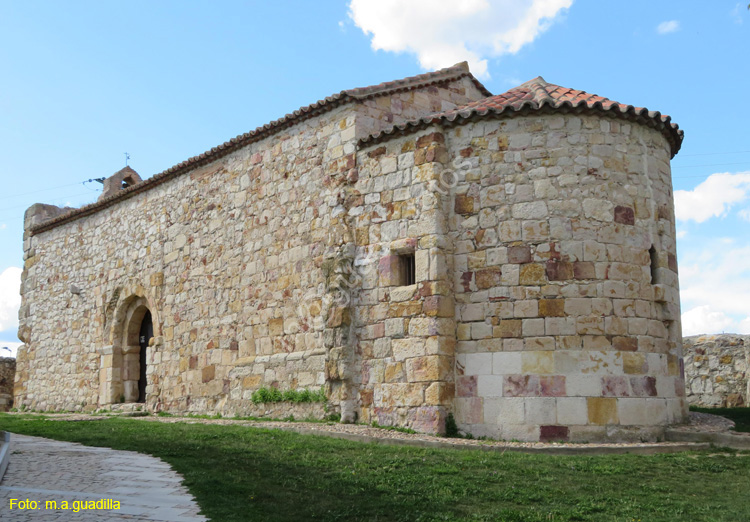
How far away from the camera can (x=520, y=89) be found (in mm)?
11781

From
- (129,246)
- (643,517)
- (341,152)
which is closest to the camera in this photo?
(643,517)

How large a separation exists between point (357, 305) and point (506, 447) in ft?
11.2

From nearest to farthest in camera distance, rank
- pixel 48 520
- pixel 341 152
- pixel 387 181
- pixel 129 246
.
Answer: pixel 48 520 < pixel 387 181 < pixel 341 152 < pixel 129 246

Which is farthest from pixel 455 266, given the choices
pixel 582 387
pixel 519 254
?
pixel 582 387

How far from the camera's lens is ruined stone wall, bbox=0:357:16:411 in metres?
23.7

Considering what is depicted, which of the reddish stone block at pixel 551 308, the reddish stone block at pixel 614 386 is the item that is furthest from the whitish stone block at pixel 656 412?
the reddish stone block at pixel 551 308

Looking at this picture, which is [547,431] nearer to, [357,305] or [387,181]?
[357,305]

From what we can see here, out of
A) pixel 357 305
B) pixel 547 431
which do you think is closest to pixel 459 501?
pixel 547 431

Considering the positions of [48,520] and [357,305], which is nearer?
[48,520]

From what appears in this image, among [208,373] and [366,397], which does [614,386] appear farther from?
[208,373]

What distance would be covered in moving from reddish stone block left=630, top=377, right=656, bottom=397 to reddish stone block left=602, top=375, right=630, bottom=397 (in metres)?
0.13

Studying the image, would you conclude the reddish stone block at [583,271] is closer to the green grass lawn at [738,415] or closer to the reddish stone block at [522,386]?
the reddish stone block at [522,386]

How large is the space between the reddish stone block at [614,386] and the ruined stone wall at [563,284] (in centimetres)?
2

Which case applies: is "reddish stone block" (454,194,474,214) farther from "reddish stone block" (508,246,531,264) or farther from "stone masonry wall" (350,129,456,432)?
"reddish stone block" (508,246,531,264)
